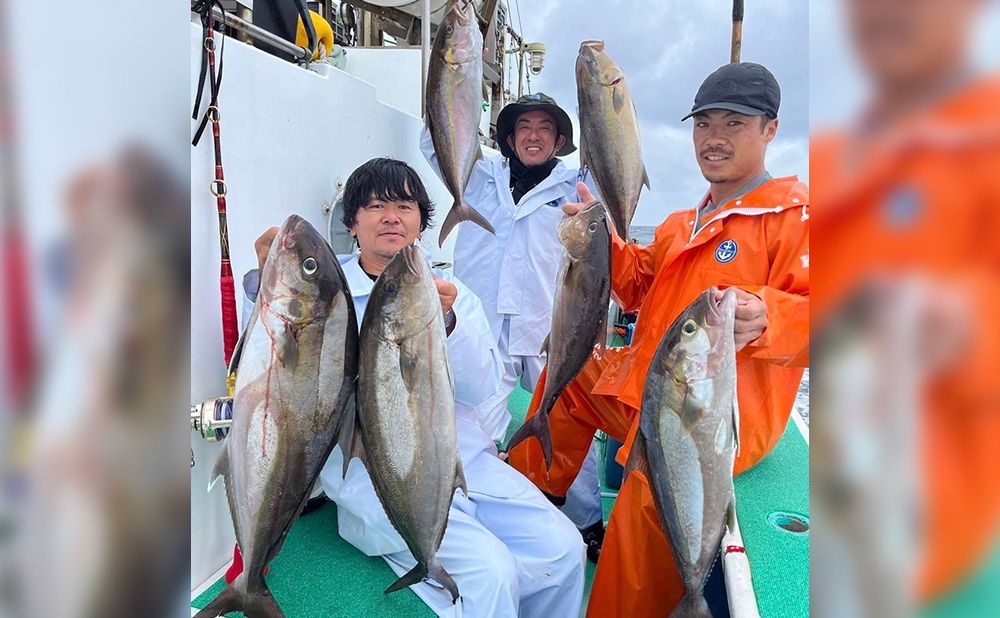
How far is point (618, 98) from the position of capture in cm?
232

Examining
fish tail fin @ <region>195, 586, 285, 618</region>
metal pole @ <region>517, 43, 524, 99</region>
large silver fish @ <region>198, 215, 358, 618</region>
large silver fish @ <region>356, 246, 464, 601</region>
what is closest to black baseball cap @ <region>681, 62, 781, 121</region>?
large silver fish @ <region>356, 246, 464, 601</region>

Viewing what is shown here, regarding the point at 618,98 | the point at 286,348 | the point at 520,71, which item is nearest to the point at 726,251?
the point at 618,98

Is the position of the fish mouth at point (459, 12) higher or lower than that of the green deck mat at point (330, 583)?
higher

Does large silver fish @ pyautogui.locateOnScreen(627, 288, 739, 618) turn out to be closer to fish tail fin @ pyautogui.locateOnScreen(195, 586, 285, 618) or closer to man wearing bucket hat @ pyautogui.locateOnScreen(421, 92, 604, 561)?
fish tail fin @ pyautogui.locateOnScreen(195, 586, 285, 618)

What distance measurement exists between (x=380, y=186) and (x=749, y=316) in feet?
4.75

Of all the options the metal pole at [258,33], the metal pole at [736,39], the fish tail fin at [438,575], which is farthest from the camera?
the metal pole at [736,39]

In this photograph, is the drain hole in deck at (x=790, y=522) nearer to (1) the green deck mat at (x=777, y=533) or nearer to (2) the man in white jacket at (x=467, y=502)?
(1) the green deck mat at (x=777, y=533)

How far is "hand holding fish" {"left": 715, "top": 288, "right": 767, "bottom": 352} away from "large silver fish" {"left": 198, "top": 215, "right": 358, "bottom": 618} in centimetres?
113

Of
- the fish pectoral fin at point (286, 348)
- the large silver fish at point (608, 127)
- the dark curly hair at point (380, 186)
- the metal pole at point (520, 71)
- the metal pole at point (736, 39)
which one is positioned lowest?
the fish pectoral fin at point (286, 348)

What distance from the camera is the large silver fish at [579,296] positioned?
2.35m

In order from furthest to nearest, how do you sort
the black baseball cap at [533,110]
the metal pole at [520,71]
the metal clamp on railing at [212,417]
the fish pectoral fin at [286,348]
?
1. the metal pole at [520,71]
2. the black baseball cap at [533,110]
3. the metal clamp on railing at [212,417]
4. the fish pectoral fin at [286,348]
